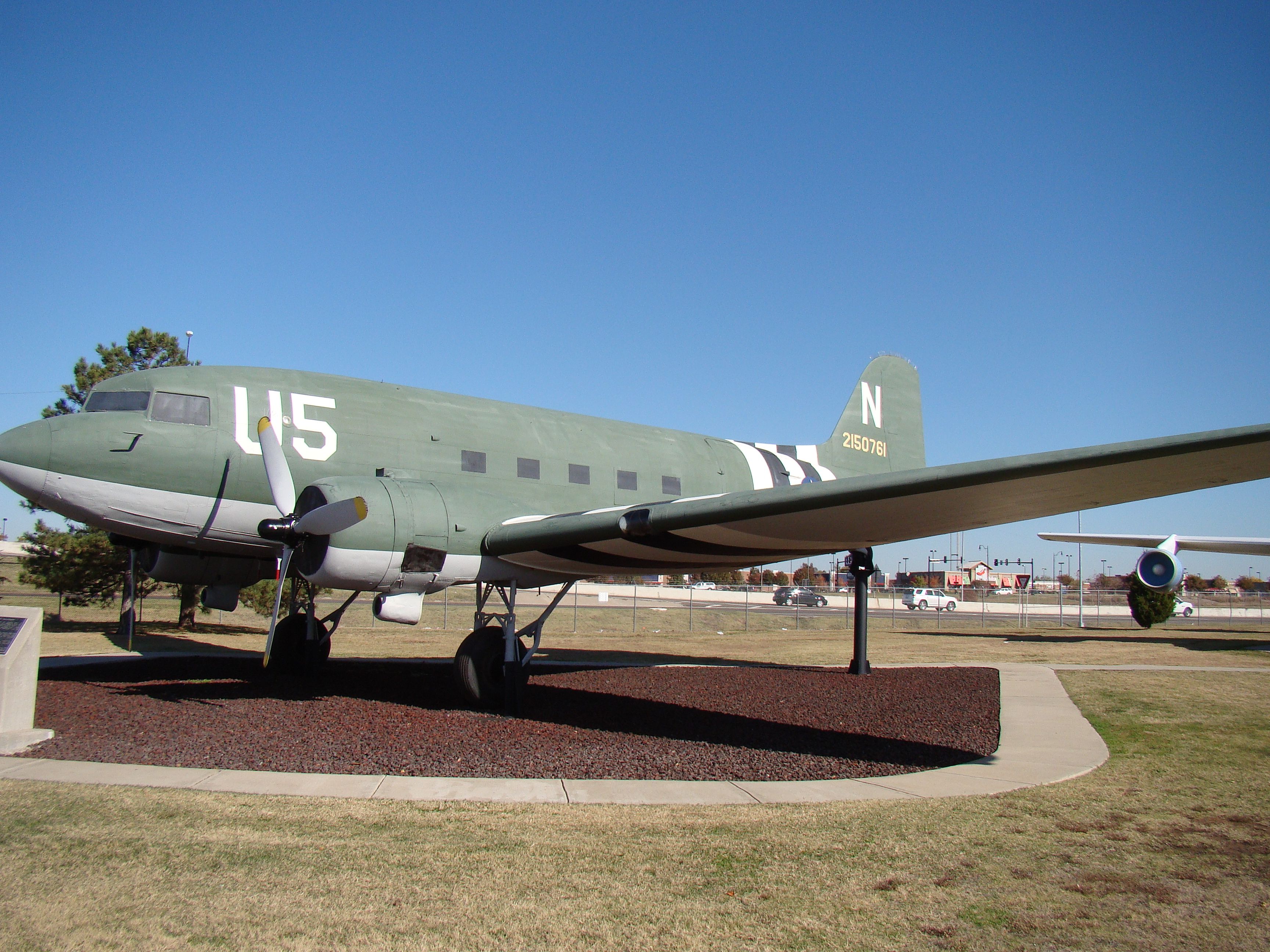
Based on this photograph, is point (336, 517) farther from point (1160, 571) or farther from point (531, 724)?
point (1160, 571)

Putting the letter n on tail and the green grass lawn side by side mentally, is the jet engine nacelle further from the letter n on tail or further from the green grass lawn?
the letter n on tail

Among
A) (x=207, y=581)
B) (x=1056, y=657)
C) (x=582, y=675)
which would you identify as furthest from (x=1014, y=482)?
(x=1056, y=657)

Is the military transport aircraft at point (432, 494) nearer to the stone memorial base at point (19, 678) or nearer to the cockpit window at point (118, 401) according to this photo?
the cockpit window at point (118, 401)

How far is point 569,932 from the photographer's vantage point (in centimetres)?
421

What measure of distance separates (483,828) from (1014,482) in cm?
550

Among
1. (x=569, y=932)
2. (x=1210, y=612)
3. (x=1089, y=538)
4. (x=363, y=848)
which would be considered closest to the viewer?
(x=569, y=932)

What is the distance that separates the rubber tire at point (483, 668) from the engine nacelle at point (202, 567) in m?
4.24

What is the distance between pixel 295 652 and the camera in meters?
14.7

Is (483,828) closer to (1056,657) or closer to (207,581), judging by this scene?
(207,581)

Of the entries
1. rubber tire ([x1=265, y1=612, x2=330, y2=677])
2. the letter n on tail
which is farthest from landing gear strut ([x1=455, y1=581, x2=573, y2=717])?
the letter n on tail

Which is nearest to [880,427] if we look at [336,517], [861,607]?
[861,607]

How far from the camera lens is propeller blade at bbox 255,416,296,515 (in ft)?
34.3

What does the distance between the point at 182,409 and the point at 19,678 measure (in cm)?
425

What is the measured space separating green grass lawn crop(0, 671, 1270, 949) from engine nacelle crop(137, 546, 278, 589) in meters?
7.47
